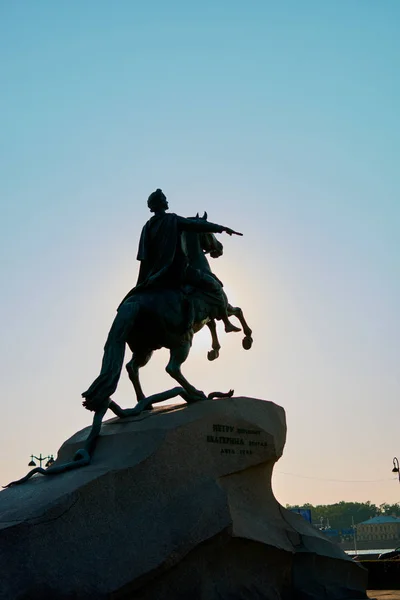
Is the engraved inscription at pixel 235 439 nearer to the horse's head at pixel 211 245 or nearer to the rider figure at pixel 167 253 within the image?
the rider figure at pixel 167 253

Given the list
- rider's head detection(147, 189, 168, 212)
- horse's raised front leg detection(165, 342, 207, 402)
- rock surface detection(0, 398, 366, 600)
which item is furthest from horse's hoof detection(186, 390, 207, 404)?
rider's head detection(147, 189, 168, 212)

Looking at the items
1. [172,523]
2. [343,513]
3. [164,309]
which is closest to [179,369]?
[164,309]

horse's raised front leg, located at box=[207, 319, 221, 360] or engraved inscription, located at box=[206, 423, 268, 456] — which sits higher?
horse's raised front leg, located at box=[207, 319, 221, 360]

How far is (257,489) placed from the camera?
30.1 feet

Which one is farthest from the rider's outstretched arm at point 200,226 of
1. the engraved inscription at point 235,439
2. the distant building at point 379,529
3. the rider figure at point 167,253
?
the distant building at point 379,529

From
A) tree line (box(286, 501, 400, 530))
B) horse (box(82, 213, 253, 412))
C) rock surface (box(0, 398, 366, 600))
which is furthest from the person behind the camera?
tree line (box(286, 501, 400, 530))

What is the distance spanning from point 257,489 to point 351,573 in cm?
181

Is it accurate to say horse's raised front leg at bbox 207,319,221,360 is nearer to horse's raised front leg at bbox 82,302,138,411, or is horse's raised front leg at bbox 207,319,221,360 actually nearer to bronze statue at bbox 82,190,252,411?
bronze statue at bbox 82,190,252,411

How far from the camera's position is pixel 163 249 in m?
10.2

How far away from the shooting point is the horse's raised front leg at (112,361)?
28.8 feet

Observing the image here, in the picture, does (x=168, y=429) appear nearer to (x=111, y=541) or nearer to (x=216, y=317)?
(x=111, y=541)

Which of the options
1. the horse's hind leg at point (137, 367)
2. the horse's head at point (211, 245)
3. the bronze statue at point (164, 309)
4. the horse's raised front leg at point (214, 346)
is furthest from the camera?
the horse's head at point (211, 245)

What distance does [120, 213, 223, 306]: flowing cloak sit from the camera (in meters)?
10.1

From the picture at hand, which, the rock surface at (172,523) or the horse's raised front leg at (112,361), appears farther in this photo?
the horse's raised front leg at (112,361)
